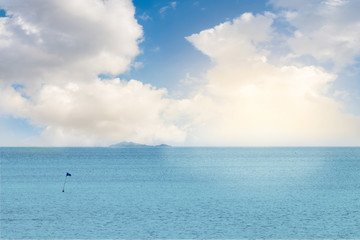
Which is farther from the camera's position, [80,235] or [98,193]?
[98,193]

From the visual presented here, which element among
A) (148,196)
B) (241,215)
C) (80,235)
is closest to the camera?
(80,235)

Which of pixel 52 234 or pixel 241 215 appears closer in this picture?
pixel 52 234

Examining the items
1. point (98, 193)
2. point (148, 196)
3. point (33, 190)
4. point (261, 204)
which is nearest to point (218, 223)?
point (261, 204)

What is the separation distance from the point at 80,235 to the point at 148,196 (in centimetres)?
2265

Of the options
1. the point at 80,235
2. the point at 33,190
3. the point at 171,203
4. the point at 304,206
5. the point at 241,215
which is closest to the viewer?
the point at 80,235

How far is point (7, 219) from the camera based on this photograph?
3741cm

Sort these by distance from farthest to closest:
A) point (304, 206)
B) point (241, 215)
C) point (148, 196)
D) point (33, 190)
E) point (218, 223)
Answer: point (33, 190)
point (148, 196)
point (304, 206)
point (241, 215)
point (218, 223)

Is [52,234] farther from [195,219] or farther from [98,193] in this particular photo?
[98,193]

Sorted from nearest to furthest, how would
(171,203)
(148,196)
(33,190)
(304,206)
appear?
(304,206) → (171,203) → (148,196) → (33,190)

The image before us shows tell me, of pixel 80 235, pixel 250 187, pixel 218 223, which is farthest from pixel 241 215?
pixel 250 187

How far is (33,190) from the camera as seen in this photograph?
60781 mm

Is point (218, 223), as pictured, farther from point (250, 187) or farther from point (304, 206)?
point (250, 187)

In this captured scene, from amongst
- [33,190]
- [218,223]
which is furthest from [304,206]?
[33,190]

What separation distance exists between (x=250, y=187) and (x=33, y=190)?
38.0 meters
